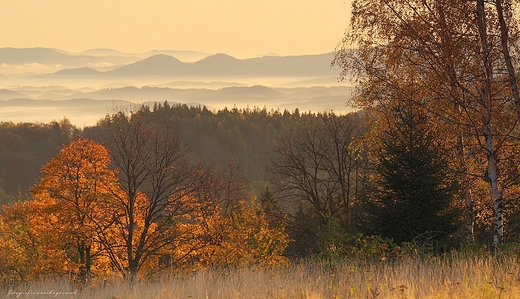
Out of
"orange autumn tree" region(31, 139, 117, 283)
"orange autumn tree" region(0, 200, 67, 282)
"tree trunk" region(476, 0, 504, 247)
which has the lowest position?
"orange autumn tree" region(0, 200, 67, 282)

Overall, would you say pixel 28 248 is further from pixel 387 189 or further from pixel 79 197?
pixel 387 189

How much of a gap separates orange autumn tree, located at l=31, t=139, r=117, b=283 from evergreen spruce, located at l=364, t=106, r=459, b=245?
22070 millimetres

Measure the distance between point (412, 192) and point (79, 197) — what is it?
2630cm


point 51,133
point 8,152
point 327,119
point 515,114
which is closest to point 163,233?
point 327,119

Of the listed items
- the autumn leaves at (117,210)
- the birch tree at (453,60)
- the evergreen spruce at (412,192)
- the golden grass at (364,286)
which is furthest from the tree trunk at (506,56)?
the autumn leaves at (117,210)

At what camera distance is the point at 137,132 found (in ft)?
133

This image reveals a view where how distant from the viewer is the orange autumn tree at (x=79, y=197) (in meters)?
38.1

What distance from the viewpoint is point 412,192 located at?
19.4m

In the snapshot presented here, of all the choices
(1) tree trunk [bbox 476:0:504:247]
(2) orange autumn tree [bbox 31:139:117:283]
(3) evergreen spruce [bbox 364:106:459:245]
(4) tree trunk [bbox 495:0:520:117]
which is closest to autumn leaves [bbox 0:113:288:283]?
(2) orange autumn tree [bbox 31:139:117:283]

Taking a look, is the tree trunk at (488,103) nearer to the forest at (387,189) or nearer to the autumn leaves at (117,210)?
the forest at (387,189)

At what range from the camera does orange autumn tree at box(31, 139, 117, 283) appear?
38094 millimetres

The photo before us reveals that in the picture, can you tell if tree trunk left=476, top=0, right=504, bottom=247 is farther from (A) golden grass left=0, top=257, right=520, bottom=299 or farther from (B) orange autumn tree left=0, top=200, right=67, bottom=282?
(B) orange autumn tree left=0, top=200, right=67, bottom=282

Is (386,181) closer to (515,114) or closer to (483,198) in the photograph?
(515,114)

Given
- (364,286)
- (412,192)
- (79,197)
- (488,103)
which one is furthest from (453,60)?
(79,197)
